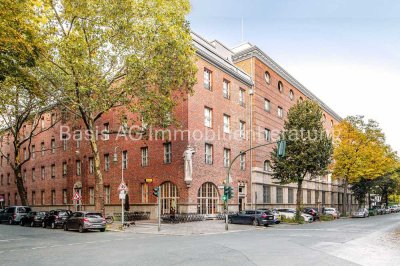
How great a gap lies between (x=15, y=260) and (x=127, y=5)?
16.8 meters

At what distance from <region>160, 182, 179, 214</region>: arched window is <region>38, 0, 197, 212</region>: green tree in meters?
8.57

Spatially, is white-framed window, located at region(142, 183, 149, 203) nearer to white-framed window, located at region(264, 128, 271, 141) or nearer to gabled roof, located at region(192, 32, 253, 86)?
gabled roof, located at region(192, 32, 253, 86)

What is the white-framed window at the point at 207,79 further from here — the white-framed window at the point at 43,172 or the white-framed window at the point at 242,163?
the white-framed window at the point at 43,172

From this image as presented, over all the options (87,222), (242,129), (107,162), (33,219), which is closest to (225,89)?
(242,129)

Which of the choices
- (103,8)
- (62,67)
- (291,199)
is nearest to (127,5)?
(103,8)

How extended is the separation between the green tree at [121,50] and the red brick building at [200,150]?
4151 mm

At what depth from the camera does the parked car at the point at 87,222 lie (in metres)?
23.9

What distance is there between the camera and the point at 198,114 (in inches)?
1324

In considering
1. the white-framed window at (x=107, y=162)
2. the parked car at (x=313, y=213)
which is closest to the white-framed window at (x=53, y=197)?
the white-framed window at (x=107, y=162)

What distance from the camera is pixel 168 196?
33.2m

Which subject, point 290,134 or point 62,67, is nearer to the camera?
point 62,67

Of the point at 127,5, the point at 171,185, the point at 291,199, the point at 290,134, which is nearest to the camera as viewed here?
the point at 127,5

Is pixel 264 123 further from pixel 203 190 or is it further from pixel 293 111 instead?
pixel 203 190

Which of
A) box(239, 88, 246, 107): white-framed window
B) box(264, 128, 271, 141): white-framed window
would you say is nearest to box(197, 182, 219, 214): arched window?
box(239, 88, 246, 107): white-framed window
